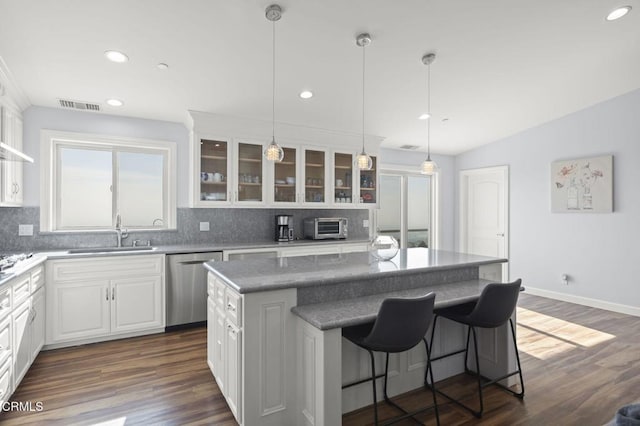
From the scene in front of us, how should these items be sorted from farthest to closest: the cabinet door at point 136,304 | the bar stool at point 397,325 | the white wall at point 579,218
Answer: the white wall at point 579,218
the cabinet door at point 136,304
the bar stool at point 397,325

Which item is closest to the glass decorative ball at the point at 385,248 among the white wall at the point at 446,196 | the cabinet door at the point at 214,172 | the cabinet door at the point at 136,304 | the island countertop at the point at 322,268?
the island countertop at the point at 322,268

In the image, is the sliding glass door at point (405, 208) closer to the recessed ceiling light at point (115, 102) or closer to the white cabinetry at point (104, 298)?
the white cabinetry at point (104, 298)

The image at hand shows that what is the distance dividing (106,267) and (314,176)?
8.86ft

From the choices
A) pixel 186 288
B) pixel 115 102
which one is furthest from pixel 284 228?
pixel 115 102

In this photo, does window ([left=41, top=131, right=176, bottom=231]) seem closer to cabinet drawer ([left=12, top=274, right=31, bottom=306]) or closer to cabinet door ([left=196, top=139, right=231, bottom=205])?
cabinet door ([left=196, top=139, right=231, bottom=205])

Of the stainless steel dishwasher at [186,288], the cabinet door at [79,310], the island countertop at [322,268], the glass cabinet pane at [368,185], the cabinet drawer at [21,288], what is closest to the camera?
the island countertop at [322,268]

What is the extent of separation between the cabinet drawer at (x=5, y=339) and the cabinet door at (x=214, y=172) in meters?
2.13

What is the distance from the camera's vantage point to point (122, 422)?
7.24ft

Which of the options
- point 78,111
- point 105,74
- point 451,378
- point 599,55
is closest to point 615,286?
point 599,55

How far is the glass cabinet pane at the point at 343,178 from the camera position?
503 cm

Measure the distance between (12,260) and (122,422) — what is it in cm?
155

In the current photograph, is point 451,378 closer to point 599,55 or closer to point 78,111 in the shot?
point 599,55

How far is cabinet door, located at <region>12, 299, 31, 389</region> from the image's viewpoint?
2457mm

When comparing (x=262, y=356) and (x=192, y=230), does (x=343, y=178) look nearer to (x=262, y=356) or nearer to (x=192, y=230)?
(x=192, y=230)
